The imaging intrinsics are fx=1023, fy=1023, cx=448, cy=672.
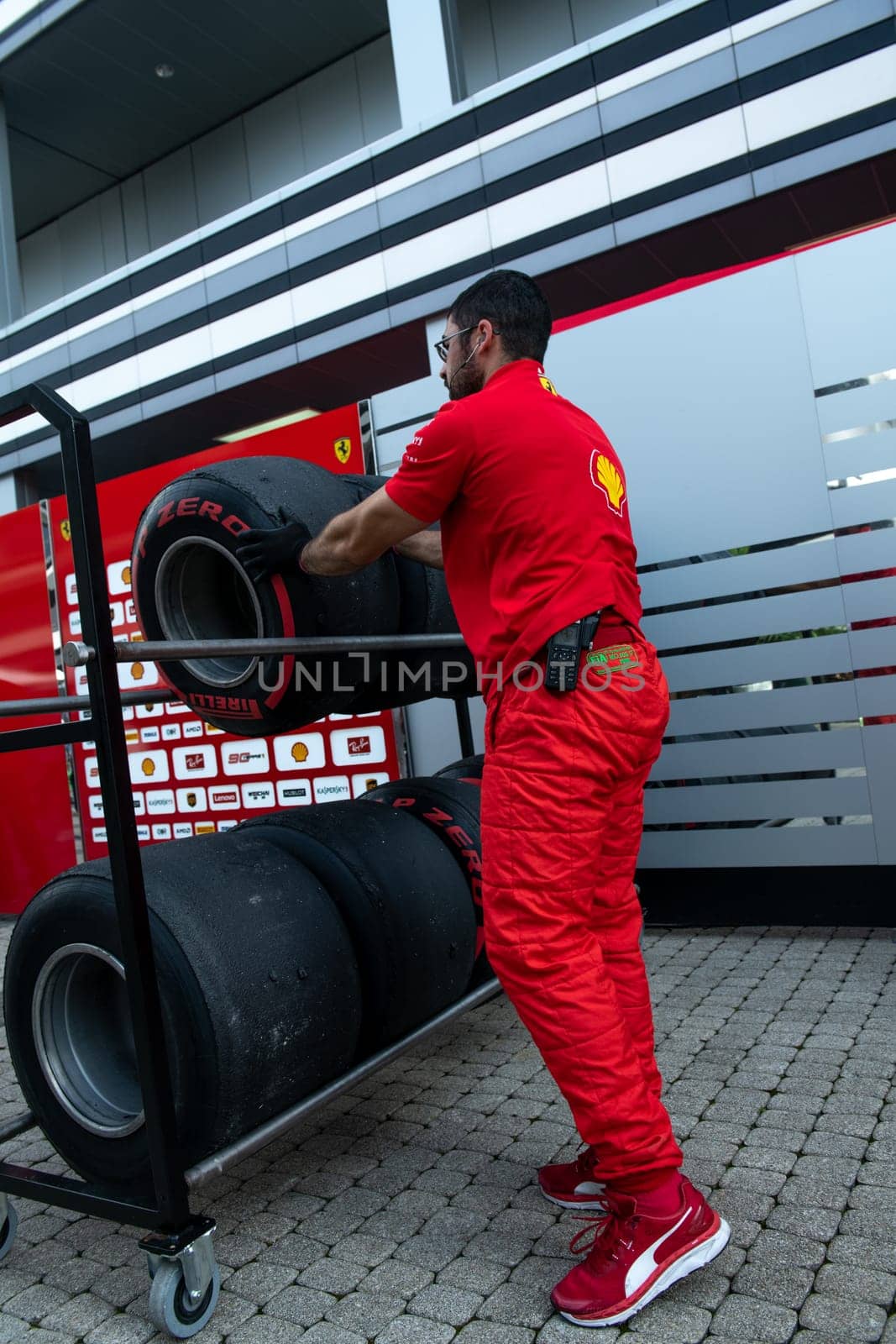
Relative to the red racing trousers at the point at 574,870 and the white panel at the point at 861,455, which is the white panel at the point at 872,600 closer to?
the white panel at the point at 861,455

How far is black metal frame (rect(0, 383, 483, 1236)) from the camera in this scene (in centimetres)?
210

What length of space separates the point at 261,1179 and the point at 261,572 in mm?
1621

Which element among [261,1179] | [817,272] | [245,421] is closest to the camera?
[261,1179]

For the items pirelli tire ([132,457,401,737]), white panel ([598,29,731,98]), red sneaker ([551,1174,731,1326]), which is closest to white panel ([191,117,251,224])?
white panel ([598,29,731,98])

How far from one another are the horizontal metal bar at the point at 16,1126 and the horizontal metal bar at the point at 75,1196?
0.51 feet

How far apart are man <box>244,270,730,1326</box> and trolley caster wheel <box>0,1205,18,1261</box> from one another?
1.37 meters

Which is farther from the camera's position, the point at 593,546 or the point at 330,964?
the point at 330,964

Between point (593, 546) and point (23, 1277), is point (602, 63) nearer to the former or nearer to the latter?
point (593, 546)

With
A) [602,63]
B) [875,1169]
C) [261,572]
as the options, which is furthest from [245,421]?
[875,1169]

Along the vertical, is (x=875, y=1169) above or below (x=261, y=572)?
below

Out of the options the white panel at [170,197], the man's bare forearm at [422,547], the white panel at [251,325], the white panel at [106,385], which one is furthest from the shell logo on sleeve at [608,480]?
the white panel at [170,197]

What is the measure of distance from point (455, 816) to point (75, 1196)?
58.5 inches

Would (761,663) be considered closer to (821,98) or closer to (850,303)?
(850,303)

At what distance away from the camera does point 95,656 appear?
2.17 m
